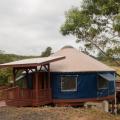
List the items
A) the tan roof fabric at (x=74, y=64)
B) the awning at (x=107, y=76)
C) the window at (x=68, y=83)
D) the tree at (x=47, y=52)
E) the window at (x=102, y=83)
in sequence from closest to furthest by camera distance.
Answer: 1. the window at (x=68, y=83)
2. the tan roof fabric at (x=74, y=64)
3. the awning at (x=107, y=76)
4. the window at (x=102, y=83)
5. the tree at (x=47, y=52)

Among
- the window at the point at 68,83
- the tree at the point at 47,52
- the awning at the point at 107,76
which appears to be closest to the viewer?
the window at the point at 68,83

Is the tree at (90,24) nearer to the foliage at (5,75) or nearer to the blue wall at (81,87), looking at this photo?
the blue wall at (81,87)

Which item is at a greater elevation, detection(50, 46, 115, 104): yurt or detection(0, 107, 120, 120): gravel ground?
detection(50, 46, 115, 104): yurt

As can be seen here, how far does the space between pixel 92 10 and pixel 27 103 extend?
726cm

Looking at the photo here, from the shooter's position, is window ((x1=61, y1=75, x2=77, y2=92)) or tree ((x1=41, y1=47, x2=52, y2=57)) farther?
tree ((x1=41, y1=47, x2=52, y2=57))

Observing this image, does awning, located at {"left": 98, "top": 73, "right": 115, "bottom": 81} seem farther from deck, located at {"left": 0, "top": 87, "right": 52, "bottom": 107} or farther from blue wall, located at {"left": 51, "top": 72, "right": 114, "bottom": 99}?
deck, located at {"left": 0, "top": 87, "right": 52, "bottom": 107}

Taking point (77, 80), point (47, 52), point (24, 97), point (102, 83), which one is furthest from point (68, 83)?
point (47, 52)

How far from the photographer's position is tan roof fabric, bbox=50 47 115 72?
26258 mm

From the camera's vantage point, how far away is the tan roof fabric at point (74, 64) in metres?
26.3

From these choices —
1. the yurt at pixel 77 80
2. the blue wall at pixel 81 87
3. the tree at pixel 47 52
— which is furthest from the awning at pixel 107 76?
the tree at pixel 47 52

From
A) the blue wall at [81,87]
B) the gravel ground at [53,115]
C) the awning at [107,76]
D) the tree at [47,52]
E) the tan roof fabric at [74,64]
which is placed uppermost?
the tree at [47,52]

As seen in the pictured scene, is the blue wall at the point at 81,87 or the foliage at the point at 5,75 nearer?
the blue wall at the point at 81,87

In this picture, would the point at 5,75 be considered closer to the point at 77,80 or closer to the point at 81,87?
the point at 77,80

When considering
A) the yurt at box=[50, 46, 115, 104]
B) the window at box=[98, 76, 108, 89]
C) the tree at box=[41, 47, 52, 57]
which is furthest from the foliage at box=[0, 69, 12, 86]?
the tree at box=[41, 47, 52, 57]
